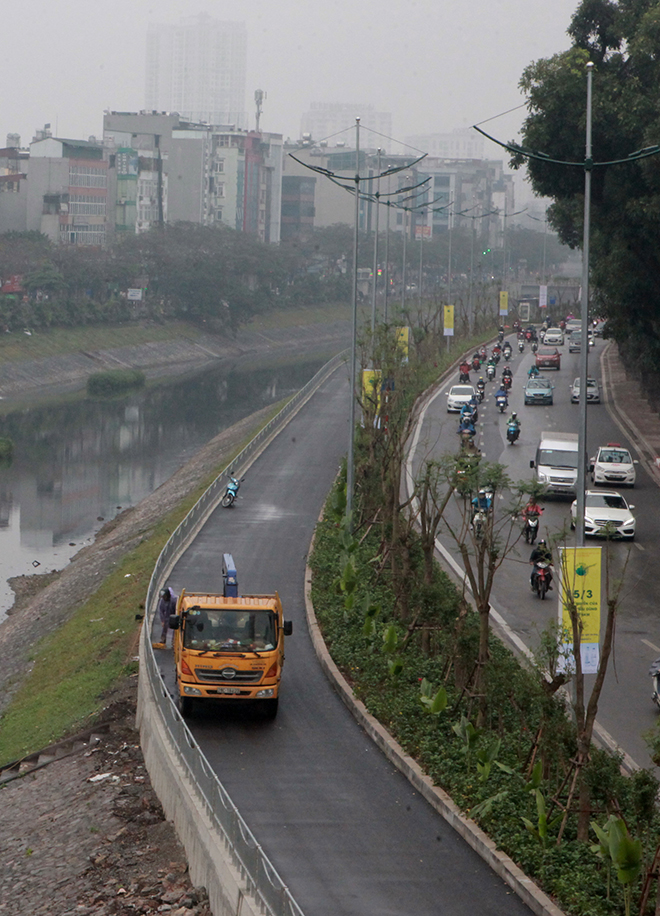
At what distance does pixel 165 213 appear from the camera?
171 meters

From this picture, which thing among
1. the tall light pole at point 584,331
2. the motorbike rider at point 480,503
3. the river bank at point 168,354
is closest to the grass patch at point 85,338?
the river bank at point 168,354

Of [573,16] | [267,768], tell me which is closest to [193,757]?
[267,768]

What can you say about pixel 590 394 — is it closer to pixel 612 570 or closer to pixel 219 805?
pixel 612 570

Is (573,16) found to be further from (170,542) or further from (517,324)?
(517,324)

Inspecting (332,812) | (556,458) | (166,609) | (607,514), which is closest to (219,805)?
(332,812)

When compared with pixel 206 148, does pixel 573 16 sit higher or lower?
lower

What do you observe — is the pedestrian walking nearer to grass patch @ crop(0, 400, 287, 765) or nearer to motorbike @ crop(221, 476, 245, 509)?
grass patch @ crop(0, 400, 287, 765)

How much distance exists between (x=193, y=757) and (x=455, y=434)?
1583 inches

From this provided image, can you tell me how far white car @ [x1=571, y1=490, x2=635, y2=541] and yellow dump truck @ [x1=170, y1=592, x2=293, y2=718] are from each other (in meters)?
16.8

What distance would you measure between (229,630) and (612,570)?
52.3ft

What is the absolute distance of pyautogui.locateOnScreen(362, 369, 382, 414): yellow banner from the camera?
136 ft

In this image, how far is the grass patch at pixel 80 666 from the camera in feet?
86.6

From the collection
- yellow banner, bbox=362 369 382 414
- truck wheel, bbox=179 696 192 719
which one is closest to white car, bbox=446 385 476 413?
yellow banner, bbox=362 369 382 414

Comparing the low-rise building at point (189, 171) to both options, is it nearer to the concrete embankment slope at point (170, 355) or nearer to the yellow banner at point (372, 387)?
the concrete embankment slope at point (170, 355)
